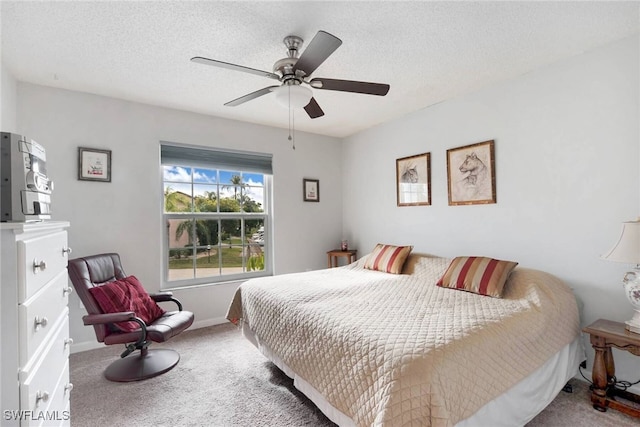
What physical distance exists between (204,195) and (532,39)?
3513mm

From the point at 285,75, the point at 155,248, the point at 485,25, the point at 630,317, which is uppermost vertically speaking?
the point at 485,25

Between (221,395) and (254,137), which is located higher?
(254,137)

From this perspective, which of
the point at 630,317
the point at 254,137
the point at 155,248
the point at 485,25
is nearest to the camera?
the point at 485,25

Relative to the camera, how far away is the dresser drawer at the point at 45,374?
0.99 metres

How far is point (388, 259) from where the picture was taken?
11.3 ft

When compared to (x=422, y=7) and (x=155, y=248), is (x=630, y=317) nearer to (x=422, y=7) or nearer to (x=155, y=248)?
(x=422, y=7)

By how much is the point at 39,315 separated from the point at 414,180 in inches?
136

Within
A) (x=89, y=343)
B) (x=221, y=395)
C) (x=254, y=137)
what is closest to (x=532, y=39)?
(x=254, y=137)

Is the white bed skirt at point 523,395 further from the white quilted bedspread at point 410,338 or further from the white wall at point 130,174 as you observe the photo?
the white wall at point 130,174

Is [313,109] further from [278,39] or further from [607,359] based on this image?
[607,359]

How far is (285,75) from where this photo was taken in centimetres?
207

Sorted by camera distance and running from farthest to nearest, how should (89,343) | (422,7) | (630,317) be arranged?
(89,343) < (630,317) < (422,7)

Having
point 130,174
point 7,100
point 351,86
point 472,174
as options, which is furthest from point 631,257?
point 7,100

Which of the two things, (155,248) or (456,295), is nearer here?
(456,295)
